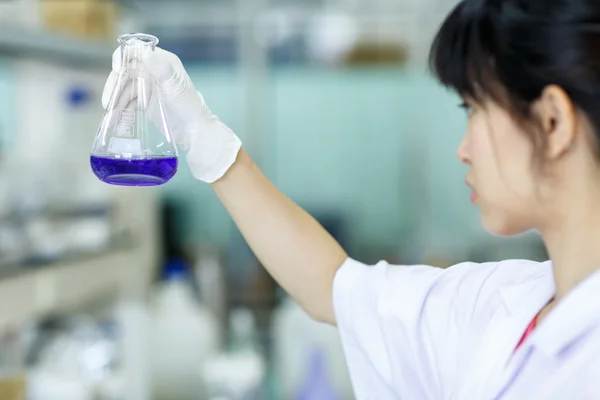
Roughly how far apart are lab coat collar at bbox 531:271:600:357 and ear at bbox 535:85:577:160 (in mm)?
145

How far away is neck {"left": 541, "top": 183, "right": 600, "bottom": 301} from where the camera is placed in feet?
2.52

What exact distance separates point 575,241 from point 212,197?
2510 mm

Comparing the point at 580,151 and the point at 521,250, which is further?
the point at 521,250

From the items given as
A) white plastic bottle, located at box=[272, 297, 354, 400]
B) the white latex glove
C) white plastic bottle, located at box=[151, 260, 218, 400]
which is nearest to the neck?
the white latex glove

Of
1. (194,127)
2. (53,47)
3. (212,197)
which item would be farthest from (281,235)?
(212,197)

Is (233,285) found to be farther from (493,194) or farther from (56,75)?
(493,194)

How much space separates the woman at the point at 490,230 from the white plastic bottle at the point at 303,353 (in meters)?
0.98

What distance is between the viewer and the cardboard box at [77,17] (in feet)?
5.72

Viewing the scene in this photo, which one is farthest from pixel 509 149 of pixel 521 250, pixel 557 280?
pixel 521 250

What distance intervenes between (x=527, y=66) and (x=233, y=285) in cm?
213

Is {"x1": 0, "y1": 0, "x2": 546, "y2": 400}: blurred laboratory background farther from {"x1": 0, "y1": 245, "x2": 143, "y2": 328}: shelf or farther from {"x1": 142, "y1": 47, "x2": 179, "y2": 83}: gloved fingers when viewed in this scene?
{"x1": 142, "y1": 47, "x2": 179, "y2": 83}: gloved fingers

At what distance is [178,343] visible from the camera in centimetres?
210

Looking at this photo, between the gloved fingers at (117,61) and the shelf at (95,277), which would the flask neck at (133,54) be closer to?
the gloved fingers at (117,61)

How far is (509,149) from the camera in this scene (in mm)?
776
